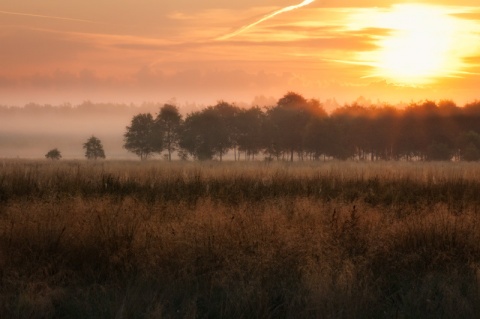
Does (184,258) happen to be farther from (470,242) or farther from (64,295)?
(470,242)

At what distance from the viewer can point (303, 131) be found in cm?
8362

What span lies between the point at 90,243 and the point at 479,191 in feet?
39.1

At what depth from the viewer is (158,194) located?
1659cm

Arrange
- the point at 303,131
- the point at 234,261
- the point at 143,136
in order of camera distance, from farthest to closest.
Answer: the point at 143,136 → the point at 303,131 → the point at 234,261

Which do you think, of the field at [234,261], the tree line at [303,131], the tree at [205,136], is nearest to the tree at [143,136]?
the tree line at [303,131]

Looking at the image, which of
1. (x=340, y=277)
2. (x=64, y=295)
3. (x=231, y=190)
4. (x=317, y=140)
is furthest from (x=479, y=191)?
(x=317, y=140)

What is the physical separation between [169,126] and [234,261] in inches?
3090

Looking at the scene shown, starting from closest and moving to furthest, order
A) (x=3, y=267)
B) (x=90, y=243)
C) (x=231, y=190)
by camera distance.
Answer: (x=3, y=267), (x=90, y=243), (x=231, y=190)

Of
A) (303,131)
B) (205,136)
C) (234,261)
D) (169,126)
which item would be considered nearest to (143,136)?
(169,126)

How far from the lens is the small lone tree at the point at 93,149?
87.2 metres

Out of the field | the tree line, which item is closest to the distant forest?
the tree line

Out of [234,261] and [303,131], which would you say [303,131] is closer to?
[303,131]

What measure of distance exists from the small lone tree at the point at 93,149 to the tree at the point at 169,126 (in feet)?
30.0

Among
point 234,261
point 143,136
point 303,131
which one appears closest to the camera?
point 234,261
